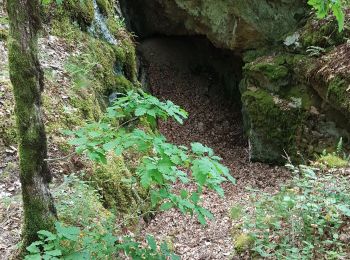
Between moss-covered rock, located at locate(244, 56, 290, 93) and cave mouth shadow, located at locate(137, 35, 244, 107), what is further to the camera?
cave mouth shadow, located at locate(137, 35, 244, 107)

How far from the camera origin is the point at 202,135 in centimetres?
1048

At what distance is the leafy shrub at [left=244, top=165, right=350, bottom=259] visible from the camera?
3.66 metres

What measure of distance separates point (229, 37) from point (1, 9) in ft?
18.8

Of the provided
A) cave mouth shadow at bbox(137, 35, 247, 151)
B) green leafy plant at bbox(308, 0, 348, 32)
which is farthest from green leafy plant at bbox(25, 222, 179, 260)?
cave mouth shadow at bbox(137, 35, 247, 151)

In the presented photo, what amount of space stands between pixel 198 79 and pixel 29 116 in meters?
10.7

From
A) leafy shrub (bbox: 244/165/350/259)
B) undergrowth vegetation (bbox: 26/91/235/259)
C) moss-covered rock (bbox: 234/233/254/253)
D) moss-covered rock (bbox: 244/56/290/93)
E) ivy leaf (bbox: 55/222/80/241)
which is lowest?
moss-covered rock (bbox: 234/233/254/253)

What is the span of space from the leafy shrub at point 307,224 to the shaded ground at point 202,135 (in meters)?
0.63

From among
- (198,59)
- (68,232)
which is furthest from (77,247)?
(198,59)

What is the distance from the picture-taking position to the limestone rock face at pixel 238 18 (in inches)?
378

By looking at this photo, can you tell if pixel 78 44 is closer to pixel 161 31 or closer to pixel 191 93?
pixel 191 93

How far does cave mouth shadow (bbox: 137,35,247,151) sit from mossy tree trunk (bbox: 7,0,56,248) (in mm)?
7205


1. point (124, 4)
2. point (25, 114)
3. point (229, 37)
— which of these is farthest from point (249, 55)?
point (25, 114)

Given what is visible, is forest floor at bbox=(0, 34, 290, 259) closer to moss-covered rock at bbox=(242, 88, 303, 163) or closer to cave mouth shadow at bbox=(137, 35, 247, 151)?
cave mouth shadow at bbox=(137, 35, 247, 151)

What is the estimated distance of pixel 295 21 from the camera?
9484mm
